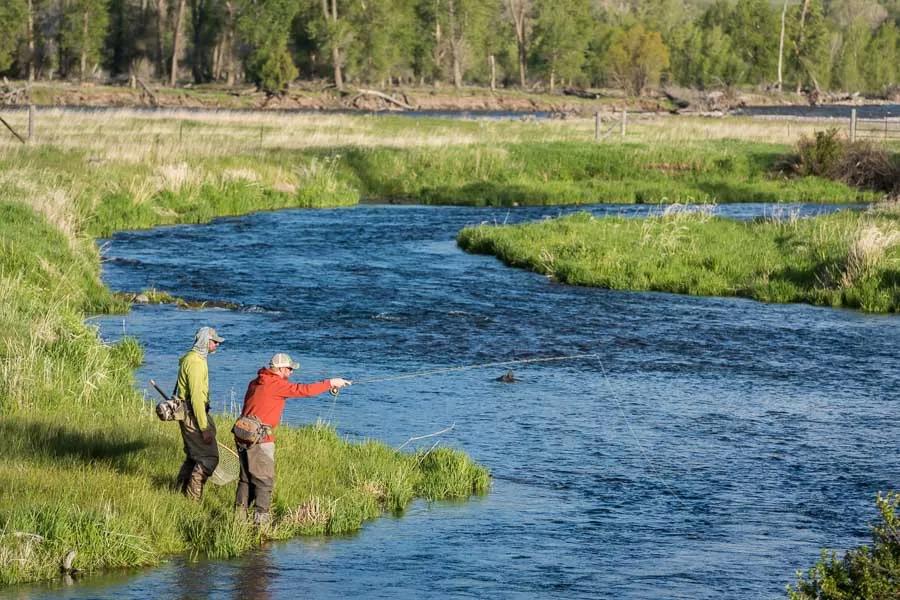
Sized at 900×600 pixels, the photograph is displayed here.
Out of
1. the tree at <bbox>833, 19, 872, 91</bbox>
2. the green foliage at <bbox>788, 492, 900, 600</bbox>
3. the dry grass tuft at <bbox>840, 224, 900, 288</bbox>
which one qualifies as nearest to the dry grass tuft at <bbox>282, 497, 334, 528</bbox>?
the green foliage at <bbox>788, 492, 900, 600</bbox>

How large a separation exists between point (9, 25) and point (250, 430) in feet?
317

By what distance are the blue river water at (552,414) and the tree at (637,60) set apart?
114680 mm

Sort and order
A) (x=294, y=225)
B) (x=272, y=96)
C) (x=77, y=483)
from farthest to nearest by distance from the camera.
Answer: (x=272, y=96) → (x=294, y=225) → (x=77, y=483)

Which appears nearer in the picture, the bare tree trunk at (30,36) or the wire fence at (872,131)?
the wire fence at (872,131)

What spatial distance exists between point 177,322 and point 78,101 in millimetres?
80481

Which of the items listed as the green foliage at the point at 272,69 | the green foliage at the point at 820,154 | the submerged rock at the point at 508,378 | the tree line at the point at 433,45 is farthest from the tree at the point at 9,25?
the submerged rock at the point at 508,378

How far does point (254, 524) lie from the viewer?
11.5 metres

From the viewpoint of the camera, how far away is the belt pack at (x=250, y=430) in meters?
11.1

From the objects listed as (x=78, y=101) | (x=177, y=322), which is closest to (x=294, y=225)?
(x=177, y=322)

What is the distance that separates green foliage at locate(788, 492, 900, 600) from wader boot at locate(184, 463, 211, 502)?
520cm

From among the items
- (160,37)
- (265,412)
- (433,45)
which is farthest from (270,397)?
(433,45)

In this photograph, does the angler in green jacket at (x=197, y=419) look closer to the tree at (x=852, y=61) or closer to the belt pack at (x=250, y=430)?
the belt pack at (x=250, y=430)

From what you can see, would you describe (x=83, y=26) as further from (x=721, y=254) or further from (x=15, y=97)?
(x=721, y=254)

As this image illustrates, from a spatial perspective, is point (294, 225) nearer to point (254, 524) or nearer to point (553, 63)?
point (254, 524)
